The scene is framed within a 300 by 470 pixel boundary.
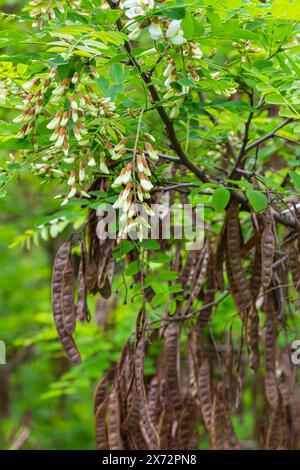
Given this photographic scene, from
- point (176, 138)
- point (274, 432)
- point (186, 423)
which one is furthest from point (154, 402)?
point (176, 138)

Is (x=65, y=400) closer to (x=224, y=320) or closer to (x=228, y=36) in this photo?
(x=224, y=320)

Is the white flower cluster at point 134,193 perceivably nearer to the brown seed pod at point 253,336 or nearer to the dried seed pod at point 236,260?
the dried seed pod at point 236,260

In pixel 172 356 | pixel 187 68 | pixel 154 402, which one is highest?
pixel 187 68

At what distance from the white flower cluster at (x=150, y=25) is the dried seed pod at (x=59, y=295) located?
0.73m

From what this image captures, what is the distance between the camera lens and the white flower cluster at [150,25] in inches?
55.4

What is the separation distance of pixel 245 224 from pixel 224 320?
64 centimetres

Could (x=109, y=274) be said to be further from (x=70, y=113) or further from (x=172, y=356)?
(x=70, y=113)

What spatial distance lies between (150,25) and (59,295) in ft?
2.82

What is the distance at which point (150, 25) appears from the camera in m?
1.48

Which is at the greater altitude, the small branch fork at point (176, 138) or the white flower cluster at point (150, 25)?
the white flower cluster at point (150, 25)

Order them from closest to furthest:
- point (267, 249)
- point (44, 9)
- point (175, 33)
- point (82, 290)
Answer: point (175, 33), point (44, 9), point (267, 249), point (82, 290)

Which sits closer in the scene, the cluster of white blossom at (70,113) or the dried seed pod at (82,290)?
the cluster of white blossom at (70,113)

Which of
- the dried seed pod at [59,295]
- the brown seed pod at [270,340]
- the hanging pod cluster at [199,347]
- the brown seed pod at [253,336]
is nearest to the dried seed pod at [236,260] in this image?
the hanging pod cluster at [199,347]
